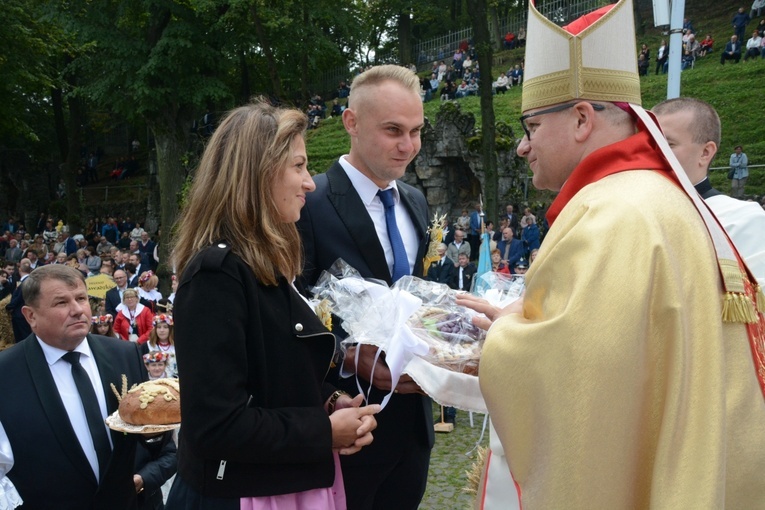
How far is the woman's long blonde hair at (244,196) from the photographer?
2.25 meters

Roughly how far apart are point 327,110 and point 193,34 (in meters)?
16.5

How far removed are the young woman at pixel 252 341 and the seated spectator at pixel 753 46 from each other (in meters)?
28.3

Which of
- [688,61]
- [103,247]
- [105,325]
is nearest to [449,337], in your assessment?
[105,325]

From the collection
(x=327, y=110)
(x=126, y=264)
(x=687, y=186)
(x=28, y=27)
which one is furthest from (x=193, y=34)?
(x=687, y=186)

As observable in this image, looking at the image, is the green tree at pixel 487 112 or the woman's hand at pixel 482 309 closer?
the woman's hand at pixel 482 309

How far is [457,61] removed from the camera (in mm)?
34406

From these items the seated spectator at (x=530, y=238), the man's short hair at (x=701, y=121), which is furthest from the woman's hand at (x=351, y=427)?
the seated spectator at (x=530, y=238)

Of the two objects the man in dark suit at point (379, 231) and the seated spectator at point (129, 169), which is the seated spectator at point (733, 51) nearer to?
the man in dark suit at point (379, 231)

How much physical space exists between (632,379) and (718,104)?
79.7ft

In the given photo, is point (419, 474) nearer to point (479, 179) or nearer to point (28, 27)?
point (479, 179)

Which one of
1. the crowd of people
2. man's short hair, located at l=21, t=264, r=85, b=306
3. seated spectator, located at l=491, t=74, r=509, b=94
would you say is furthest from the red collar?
seated spectator, located at l=491, t=74, r=509, b=94

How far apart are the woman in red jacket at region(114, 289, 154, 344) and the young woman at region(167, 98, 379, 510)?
8.22m

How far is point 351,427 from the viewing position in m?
2.35

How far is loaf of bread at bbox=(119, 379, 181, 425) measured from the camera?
3.02 meters
